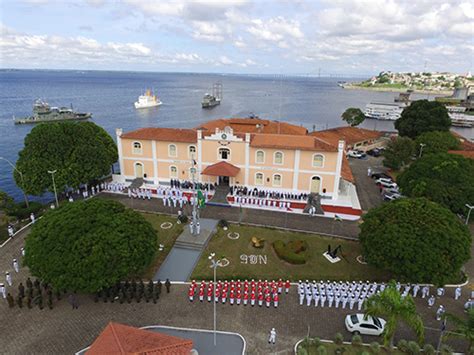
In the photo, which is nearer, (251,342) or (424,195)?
(251,342)

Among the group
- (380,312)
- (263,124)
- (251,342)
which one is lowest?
(251,342)

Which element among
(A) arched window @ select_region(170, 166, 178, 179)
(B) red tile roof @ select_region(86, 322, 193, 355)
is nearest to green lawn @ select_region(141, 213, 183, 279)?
(B) red tile roof @ select_region(86, 322, 193, 355)

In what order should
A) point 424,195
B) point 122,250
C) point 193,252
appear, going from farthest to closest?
point 424,195, point 193,252, point 122,250

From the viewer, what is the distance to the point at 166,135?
40.6m

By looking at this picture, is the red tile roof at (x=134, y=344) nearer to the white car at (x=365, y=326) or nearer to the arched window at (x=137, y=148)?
the white car at (x=365, y=326)

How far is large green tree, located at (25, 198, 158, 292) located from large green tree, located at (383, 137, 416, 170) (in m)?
Result: 39.5

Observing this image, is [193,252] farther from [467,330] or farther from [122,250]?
[467,330]

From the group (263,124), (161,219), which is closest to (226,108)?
(263,124)

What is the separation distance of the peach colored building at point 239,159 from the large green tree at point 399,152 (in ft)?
37.2

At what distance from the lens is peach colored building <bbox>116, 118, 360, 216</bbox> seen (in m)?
37.1

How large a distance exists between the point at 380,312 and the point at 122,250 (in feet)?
50.0

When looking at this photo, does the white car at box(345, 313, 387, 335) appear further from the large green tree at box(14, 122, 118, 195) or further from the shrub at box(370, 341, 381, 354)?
the large green tree at box(14, 122, 118, 195)

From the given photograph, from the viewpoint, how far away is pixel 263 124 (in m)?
49.9

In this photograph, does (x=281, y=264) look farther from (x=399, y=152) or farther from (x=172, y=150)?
(x=399, y=152)
